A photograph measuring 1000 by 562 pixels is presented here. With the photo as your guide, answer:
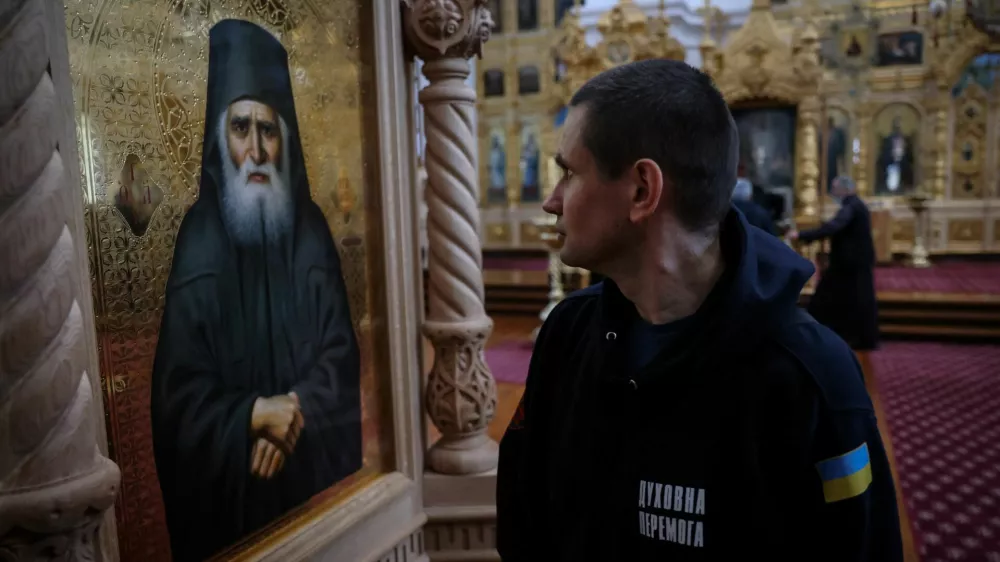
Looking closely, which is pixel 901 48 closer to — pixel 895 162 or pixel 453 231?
pixel 895 162

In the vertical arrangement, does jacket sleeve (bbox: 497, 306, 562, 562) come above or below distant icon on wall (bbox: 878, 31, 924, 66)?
below

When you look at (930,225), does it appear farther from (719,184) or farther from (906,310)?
(719,184)

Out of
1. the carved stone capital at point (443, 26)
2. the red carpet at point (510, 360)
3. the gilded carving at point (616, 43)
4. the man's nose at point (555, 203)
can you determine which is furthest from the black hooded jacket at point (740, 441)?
the gilded carving at point (616, 43)

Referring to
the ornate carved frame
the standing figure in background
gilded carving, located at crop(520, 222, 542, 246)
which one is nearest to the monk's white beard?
the ornate carved frame

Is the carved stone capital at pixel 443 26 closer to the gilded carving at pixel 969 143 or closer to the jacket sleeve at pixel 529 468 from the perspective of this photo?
the jacket sleeve at pixel 529 468

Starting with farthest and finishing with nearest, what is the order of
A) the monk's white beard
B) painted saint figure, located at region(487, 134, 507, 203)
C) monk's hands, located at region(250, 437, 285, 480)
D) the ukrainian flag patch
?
painted saint figure, located at region(487, 134, 507, 203)
monk's hands, located at region(250, 437, 285, 480)
the monk's white beard
the ukrainian flag patch

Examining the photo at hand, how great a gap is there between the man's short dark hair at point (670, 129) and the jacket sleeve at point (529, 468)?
1.34 feet

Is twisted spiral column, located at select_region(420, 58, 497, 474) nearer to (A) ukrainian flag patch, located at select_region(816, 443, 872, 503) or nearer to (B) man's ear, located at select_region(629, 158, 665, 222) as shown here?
(B) man's ear, located at select_region(629, 158, 665, 222)

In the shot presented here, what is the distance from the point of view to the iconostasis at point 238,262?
5.98ft

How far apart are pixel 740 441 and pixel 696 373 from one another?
123 millimetres

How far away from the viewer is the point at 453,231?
2.88 metres

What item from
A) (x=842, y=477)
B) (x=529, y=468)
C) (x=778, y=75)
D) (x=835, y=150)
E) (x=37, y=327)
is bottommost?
(x=529, y=468)

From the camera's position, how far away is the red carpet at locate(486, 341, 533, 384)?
672cm

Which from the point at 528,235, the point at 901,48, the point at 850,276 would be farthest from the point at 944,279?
the point at 528,235
